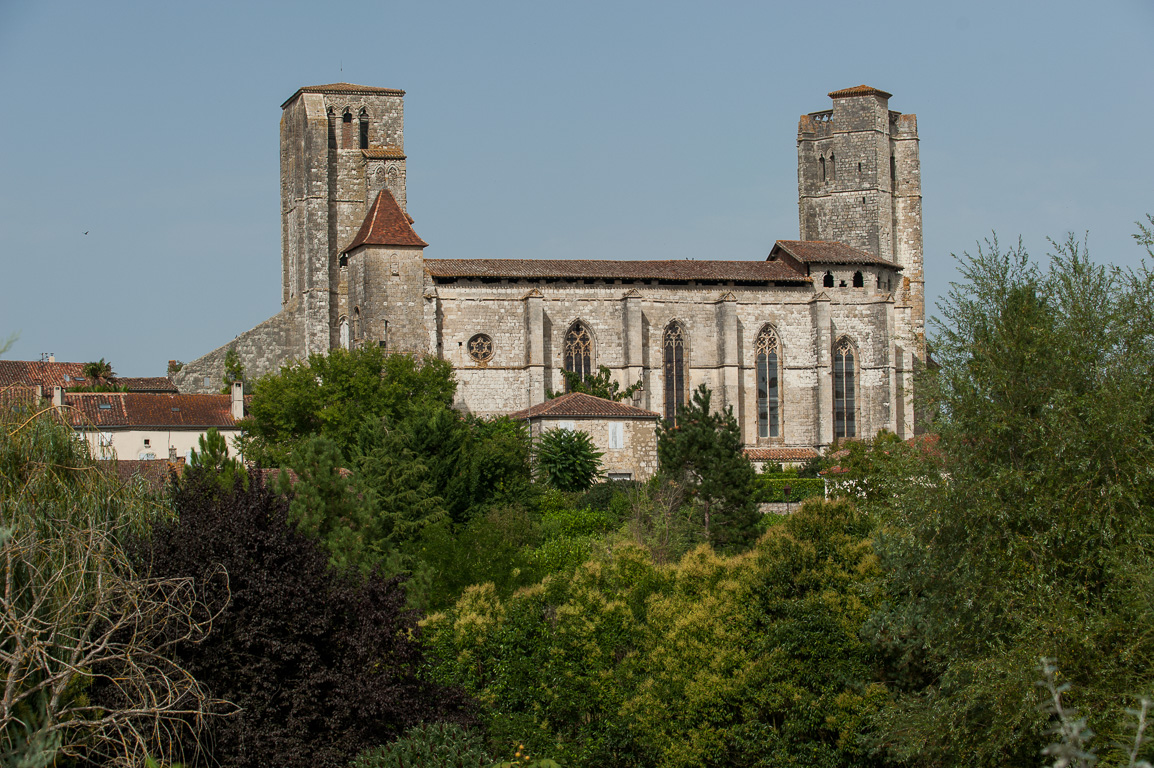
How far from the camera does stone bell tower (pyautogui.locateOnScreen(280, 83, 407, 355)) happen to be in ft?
161

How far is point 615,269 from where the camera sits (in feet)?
161

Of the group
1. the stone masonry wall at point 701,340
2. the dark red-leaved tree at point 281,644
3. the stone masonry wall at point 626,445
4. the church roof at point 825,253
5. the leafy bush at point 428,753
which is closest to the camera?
the dark red-leaved tree at point 281,644

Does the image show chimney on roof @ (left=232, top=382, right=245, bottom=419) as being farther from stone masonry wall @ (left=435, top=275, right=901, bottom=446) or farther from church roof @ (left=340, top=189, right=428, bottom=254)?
stone masonry wall @ (left=435, top=275, right=901, bottom=446)

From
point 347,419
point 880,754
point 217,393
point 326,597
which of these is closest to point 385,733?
point 326,597

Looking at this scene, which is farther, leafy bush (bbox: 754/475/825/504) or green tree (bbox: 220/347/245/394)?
green tree (bbox: 220/347/245/394)

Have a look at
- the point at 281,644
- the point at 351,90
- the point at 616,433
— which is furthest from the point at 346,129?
the point at 281,644

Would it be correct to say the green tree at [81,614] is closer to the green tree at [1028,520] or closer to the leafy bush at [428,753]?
the leafy bush at [428,753]

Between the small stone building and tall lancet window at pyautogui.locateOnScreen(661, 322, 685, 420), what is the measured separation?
9.56m

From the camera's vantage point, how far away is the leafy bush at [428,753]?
1558 centimetres

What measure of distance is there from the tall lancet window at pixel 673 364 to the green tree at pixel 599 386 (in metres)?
2.35

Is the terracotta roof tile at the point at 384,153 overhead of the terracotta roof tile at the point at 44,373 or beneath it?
overhead

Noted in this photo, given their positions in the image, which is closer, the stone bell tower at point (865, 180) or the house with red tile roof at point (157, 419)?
the house with red tile roof at point (157, 419)

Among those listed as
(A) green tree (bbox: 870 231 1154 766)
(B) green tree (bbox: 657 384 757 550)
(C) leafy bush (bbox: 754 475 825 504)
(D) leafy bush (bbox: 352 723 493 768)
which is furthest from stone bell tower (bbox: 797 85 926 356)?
(D) leafy bush (bbox: 352 723 493 768)

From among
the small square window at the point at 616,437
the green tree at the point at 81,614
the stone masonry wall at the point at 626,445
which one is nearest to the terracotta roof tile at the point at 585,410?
the stone masonry wall at the point at 626,445
